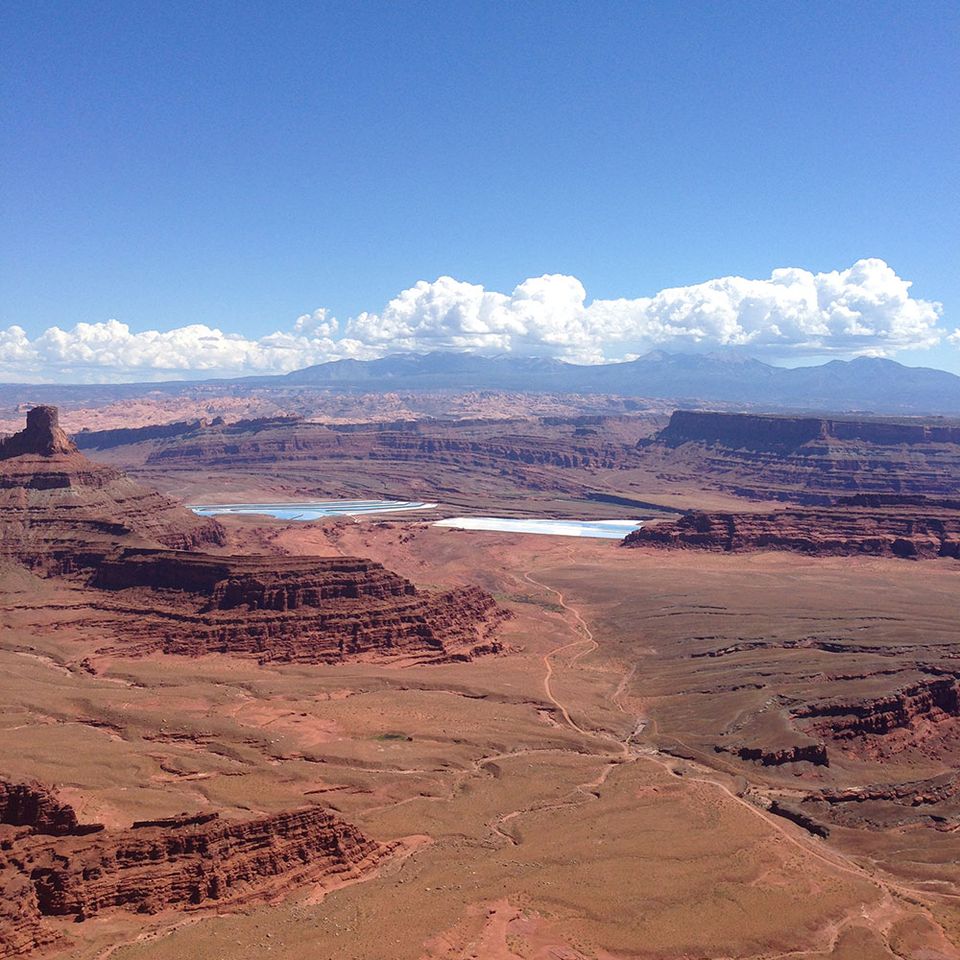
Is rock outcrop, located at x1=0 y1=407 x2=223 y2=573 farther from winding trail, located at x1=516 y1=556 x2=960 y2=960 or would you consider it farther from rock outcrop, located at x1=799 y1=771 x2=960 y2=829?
rock outcrop, located at x1=799 y1=771 x2=960 y2=829

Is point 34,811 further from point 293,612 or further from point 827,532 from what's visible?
point 827,532

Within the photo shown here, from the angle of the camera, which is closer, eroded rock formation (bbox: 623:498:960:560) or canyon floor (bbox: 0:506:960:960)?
canyon floor (bbox: 0:506:960:960)

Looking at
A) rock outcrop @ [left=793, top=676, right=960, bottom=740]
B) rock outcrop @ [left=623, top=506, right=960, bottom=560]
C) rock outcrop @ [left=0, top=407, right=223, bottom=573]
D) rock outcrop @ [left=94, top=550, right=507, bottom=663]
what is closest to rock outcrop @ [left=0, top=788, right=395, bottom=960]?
rock outcrop @ [left=793, top=676, right=960, bottom=740]

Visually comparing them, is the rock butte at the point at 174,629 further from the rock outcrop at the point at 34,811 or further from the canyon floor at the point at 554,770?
the canyon floor at the point at 554,770

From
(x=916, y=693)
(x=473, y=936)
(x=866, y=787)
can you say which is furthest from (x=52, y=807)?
(x=916, y=693)

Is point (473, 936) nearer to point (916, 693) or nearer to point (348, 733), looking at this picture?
point (348, 733)

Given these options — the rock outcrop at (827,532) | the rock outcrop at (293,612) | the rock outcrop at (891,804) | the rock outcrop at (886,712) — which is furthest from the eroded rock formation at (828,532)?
the rock outcrop at (891,804)
